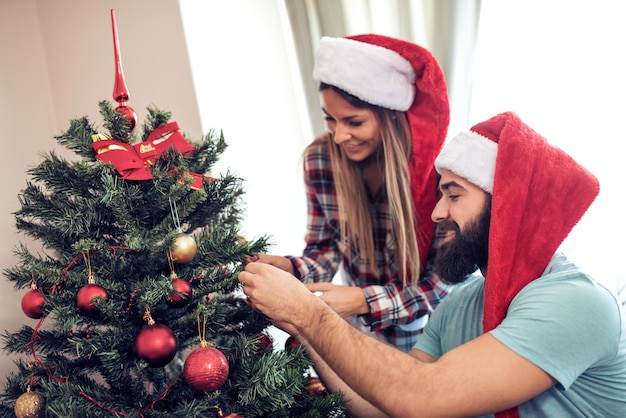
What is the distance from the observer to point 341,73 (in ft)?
4.87

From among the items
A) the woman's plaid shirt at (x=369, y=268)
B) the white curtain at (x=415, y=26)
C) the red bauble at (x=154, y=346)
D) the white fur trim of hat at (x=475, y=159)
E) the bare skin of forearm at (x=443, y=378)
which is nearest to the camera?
the red bauble at (x=154, y=346)

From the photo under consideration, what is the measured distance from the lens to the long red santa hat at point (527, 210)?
45.2 inches

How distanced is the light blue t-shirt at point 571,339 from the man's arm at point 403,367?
35 mm

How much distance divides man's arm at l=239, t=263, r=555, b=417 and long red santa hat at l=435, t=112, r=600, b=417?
163mm

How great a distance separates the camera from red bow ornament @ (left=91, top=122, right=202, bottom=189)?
0.97m

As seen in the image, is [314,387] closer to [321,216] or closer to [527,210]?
[527,210]

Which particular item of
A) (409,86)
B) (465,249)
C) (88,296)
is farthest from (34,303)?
(409,86)

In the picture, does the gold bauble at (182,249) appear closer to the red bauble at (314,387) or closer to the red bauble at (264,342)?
the red bauble at (264,342)

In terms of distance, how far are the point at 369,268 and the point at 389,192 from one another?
284mm

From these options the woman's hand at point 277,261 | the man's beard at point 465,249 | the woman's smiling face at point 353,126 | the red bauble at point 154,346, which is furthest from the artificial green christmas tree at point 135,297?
the woman's smiling face at point 353,126

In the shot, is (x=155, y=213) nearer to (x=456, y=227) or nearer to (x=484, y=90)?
(x=456, y=227)

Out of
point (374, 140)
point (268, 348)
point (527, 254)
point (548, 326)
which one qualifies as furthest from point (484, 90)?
point (268, 348)

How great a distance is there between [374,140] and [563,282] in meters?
0.65

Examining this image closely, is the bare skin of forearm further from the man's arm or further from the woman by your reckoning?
the woman
